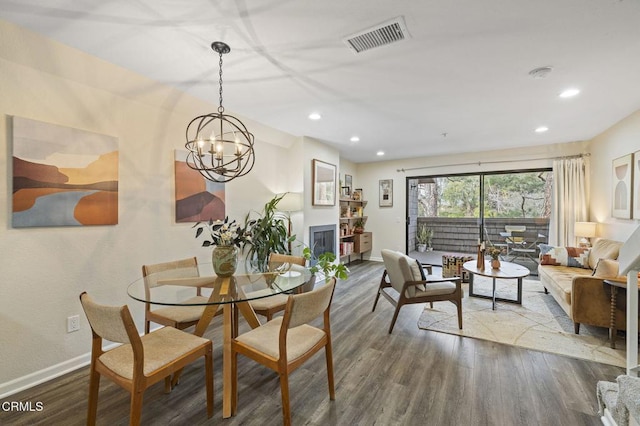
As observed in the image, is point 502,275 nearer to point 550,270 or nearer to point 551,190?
point 550,270

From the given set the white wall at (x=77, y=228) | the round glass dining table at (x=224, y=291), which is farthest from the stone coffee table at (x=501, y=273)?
the white wall at (x=77, y=228)

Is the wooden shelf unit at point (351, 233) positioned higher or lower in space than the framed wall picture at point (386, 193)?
lower

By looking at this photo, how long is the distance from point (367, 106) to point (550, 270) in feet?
11.4

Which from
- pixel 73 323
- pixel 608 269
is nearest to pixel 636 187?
pixel 608 269

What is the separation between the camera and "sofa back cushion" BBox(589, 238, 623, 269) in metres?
3.41

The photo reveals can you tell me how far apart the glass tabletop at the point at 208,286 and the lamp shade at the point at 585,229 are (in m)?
4.71

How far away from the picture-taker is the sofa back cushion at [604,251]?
134 inches

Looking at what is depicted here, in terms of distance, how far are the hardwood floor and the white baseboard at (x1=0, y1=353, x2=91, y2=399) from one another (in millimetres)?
55

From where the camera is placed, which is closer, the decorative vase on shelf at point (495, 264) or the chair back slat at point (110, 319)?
the chair back slat at point (110, 319)

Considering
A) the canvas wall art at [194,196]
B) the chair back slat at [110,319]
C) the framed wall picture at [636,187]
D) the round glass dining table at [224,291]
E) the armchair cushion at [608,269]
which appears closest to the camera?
the chair back slat at [110,319]

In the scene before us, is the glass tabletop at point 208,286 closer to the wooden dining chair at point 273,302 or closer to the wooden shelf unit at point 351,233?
the wooden dining chair at point 273,302

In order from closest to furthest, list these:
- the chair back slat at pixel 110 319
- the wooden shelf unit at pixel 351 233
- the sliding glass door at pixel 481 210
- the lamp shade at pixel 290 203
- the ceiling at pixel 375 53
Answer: the chair back slat at pixel 110 319 < the ceiling at pixel 375 53 < the lamp shade at pixel 290 203 < the sliding glass door at pixel 481 210 < the wooden shelf unit at pixel 351 233

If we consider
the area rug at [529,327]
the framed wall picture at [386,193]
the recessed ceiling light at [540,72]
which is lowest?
the area rug at [529,327]

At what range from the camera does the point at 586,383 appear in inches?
82.7
